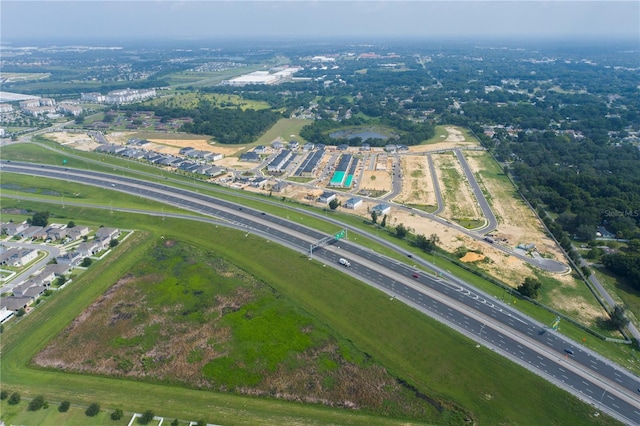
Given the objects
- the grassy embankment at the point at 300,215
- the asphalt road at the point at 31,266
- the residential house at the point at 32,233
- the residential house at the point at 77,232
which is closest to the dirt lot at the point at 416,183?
the grassy embankment at the point at 300,215

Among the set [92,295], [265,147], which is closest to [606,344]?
[92,295]

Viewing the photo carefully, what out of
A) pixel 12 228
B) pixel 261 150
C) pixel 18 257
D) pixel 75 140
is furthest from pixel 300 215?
pixel 75 140

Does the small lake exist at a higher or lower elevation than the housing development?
lower

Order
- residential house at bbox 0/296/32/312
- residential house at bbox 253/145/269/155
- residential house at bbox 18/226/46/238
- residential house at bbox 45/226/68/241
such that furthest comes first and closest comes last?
residential house at bbox 253/145/269/155 < residential house at bbox 18/226/46/238 < residential house at bbox 45/226/68/241 < residential house at bbox 0/296/32/312

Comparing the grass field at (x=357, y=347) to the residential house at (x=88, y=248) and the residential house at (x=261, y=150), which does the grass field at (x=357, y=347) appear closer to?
the residential house at (x=88, y=248)

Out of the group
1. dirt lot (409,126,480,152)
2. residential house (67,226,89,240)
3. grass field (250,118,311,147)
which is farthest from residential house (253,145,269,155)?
residential house (67,226,89,240)

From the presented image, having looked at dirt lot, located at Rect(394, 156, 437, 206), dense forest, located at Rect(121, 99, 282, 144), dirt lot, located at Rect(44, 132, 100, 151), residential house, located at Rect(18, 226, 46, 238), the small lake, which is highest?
dense forest, located at Rect(121, 99, 282, 144)

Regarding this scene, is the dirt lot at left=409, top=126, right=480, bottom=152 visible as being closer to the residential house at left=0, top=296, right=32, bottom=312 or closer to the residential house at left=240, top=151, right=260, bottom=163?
the residential house at left=240, top=151, right=260, bottom=163
